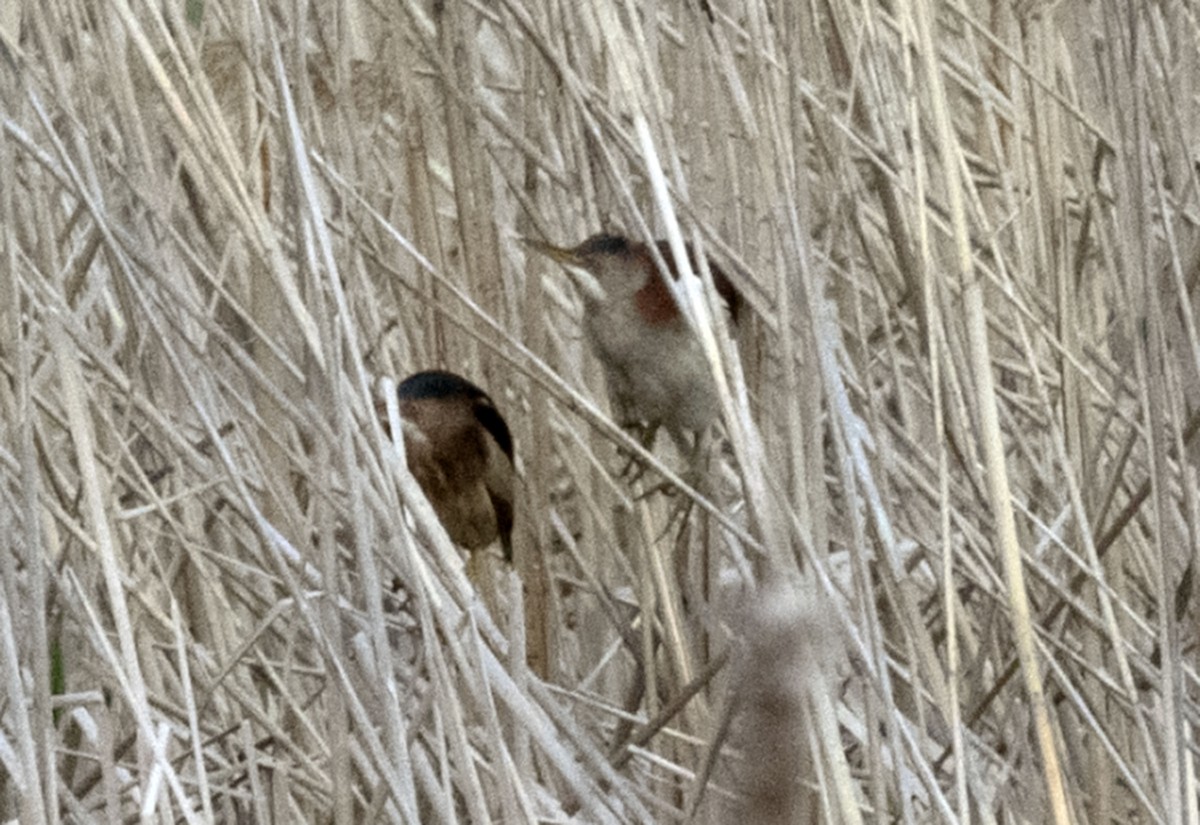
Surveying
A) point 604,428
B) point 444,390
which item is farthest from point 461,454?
point 604,428

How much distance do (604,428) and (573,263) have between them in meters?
0.51

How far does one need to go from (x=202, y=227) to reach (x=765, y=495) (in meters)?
1.06

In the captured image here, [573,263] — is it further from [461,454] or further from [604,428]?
[604,428]

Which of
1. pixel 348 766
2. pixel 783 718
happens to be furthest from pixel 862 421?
pixel 783 718

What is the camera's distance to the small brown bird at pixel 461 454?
1567 mm

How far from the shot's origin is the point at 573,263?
5.12 feet

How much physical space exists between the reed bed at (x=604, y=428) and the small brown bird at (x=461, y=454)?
55 mm

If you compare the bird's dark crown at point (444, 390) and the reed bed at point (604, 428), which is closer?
the reed bed at point (604, 428)

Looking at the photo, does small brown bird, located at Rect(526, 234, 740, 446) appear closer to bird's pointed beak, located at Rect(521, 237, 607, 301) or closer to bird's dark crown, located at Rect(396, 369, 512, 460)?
bird's pointed beak, located at Rect(521, 237, 607, 301)

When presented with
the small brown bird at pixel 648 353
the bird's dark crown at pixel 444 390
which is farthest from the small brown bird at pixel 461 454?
the small brown bird at pixel 648 353

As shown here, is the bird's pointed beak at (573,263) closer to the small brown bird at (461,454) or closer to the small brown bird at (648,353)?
the small brown bird at (648,353)

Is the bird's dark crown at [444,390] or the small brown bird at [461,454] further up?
the bird's dark crown at [444,390]

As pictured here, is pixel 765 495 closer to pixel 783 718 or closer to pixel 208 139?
pixel 208 139

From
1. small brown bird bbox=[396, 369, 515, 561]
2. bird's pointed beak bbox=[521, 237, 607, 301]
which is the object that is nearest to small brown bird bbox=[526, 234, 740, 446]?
bird's pointed beak bbox=[521, 237, 607, 301]
